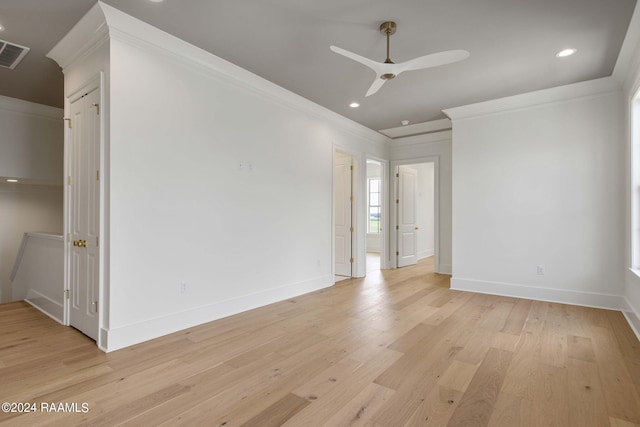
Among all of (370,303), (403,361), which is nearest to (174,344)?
(403,361)

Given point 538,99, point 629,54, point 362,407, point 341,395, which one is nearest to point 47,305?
point 341,395

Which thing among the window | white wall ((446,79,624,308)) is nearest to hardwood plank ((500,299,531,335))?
white wall ((446,79,624,308))

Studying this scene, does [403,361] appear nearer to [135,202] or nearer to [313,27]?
[135,202]

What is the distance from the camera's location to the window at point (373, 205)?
10.7 metres

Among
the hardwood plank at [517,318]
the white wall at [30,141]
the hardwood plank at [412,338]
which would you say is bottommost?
the hardwood plank at [517,318]

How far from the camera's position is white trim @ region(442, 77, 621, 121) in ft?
13.5

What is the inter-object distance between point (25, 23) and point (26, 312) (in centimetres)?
325

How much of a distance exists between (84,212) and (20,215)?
4.10 m

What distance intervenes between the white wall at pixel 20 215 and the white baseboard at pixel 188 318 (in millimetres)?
4471

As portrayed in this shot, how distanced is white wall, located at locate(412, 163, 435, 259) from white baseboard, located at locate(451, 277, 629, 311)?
3555 millimetres

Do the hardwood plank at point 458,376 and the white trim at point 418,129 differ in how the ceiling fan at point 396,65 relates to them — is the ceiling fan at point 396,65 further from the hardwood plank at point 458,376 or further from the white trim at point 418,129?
the white trim at point 418,129

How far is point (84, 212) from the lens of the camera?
316 cm

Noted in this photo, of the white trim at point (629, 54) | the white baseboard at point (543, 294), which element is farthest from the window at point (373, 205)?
the white trim at point (629, 54)

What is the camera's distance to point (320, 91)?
450 centimetres
